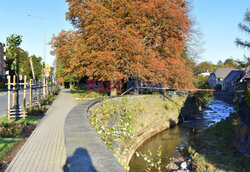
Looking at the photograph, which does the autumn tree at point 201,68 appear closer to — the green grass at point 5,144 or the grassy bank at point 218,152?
the grassy bank at point 218,152

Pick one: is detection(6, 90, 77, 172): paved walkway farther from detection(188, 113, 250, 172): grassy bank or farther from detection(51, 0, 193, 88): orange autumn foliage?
detection(51, 0, 193, 88): orange autumn foliage

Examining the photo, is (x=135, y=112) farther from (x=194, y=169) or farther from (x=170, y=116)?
(x=194, y=169)

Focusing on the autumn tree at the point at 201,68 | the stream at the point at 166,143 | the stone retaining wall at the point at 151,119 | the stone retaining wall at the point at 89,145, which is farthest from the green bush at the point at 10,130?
the autumn tree at the point at 201,68

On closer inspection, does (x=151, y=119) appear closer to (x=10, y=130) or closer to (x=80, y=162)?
(x=10, y=130)

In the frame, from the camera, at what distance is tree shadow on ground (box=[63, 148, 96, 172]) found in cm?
329

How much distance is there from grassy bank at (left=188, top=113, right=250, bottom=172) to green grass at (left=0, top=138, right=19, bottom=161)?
762 centimetres

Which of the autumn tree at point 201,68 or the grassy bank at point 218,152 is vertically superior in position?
the autumn tree at point 201,68

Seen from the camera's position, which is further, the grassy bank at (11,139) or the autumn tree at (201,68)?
the autumn tree at (201,68)

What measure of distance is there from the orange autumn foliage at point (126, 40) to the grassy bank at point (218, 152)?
6467 millimetres

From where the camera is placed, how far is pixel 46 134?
27.9ft

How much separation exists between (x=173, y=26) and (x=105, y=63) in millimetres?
7259

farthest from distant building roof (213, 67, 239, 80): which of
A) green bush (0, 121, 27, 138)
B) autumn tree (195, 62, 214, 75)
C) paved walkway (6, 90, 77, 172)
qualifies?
green bush (0, 121, 27, 138)

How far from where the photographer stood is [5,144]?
7.35 metres

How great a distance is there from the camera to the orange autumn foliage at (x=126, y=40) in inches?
641
